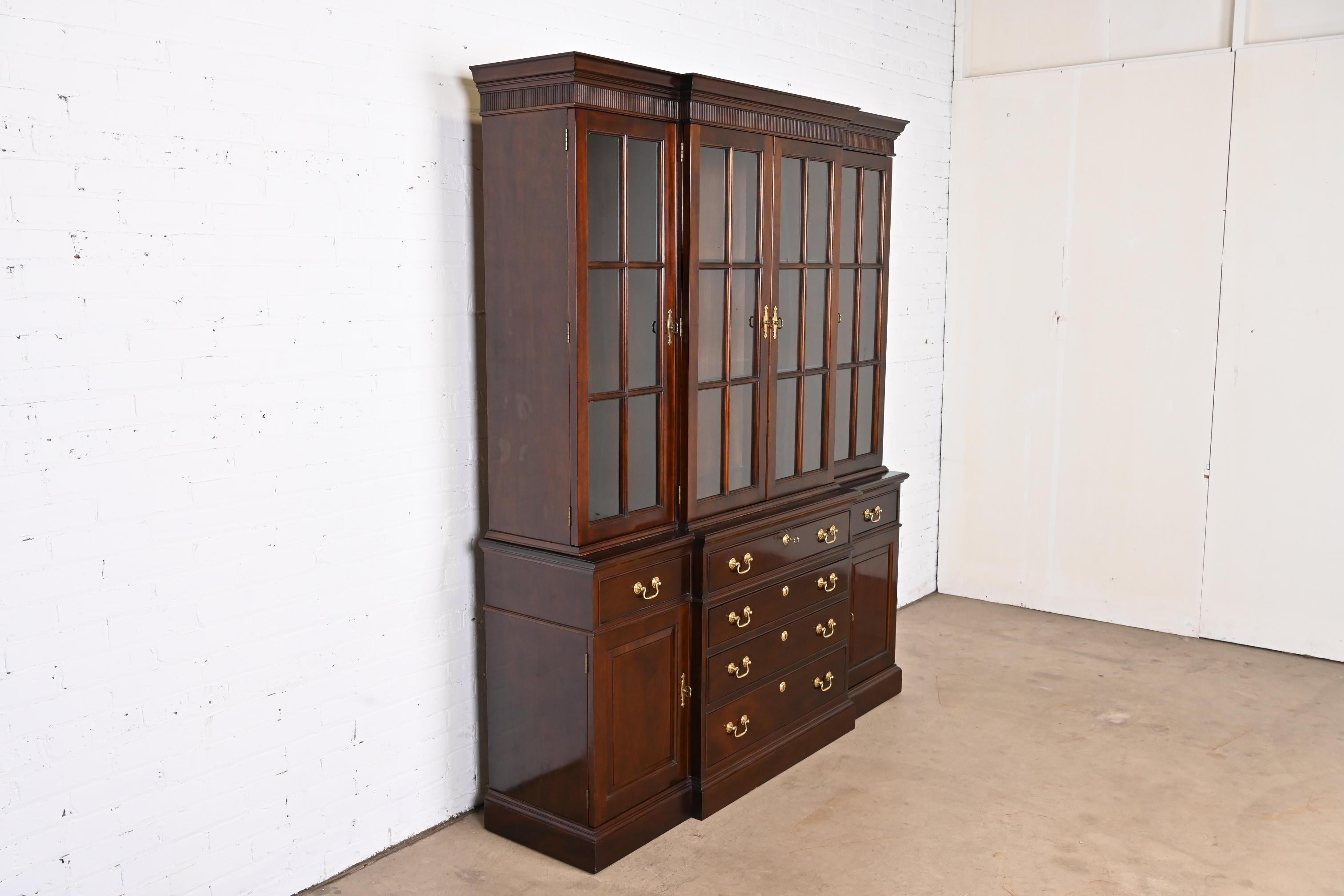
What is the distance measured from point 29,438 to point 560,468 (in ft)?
3.88

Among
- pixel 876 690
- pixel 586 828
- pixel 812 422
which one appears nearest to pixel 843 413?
pixel 812 422

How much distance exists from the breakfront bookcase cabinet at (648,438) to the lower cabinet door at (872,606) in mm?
359

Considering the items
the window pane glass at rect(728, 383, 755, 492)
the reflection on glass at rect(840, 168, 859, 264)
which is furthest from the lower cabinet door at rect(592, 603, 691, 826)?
the reflection on glass at rect(840, 168, 859, 264)

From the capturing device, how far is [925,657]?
4676 millimetres

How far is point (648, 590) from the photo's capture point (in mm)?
3020

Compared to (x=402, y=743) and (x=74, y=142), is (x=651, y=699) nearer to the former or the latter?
(x=402, y=743)

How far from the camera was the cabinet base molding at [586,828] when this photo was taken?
2943 mm

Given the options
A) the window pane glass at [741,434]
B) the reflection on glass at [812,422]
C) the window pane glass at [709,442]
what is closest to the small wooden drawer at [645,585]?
the window pane glass at [709,442]

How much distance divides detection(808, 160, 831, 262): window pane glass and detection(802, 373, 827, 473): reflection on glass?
1.30 feet

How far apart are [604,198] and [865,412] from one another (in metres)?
1.59

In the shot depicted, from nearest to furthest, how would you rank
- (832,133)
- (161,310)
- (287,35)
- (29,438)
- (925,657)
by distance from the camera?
1. (29,438)
2. (161,310)
3. (287,35)
4. (832,133)
5. (925,657)

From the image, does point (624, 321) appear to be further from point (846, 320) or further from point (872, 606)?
point (872, 606)

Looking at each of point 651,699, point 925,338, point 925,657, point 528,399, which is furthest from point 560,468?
point 925,338

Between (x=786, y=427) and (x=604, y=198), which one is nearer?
(x=604, y=198)
